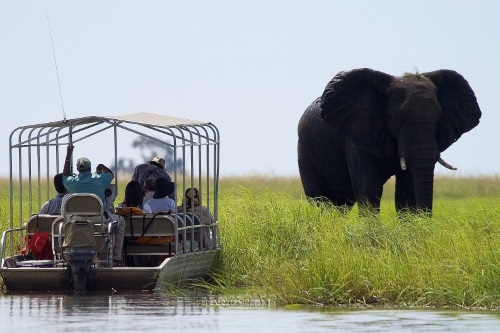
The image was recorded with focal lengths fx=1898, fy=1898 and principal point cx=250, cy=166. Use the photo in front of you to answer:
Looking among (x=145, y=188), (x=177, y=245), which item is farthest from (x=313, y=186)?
(x=177, y=245)

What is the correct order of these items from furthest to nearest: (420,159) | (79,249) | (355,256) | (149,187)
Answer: (420,159), (149,187), (79,249), (355,256)

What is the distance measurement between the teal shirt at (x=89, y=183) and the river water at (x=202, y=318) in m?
1.65

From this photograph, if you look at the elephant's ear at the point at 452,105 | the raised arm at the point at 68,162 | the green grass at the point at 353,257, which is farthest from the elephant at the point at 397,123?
the raised arm at the point at 68,162

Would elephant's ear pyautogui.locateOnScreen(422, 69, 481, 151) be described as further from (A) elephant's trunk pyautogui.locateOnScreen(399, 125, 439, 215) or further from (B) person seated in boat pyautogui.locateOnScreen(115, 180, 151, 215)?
(B) person seated in boat pyautogui.locateOnScreen(115, 180, 151, 215)

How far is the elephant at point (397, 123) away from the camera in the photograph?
2870cm

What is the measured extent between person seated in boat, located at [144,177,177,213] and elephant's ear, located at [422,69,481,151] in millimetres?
7286

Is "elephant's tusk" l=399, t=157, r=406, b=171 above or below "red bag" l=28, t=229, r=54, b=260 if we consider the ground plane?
above

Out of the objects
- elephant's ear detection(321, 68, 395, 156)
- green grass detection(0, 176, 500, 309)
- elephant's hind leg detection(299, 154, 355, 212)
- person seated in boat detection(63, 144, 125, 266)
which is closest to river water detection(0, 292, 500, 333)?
green grass detection(0, 176, 500, 309)

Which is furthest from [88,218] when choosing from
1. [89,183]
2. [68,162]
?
[68,162]

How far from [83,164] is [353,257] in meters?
3.85

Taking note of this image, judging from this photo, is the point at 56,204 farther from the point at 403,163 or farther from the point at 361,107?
the point at 361,107

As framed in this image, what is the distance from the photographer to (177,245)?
22.9 metres

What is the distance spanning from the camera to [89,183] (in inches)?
899

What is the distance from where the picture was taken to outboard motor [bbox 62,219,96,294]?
22000mm
